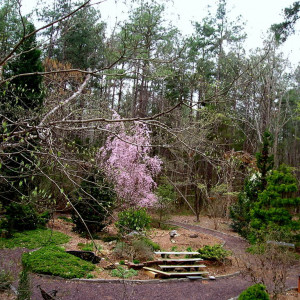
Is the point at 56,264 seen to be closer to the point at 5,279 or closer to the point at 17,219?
the point at 5,279

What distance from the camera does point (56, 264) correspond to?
20.6 ft

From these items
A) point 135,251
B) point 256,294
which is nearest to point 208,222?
point 135,251

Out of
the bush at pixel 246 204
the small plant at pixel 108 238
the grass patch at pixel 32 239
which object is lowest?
the small plant at pixel 108 238

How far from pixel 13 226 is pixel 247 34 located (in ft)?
56.1

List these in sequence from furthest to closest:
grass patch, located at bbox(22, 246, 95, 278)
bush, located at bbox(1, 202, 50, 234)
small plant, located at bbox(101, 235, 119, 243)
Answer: small plant, located at bbox(101, 235, 119, 243) → bush, located at bbox(1, 202, 50, 234) → grass patch, located at bbox(22, 246, 95, 278)

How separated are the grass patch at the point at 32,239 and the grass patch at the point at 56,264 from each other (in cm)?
70

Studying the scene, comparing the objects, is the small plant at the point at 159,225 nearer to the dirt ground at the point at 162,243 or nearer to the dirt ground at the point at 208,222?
the dirt ground at the point at 162,243

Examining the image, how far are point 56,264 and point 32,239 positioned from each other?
2.36 meters

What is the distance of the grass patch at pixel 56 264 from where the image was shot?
6032 mm

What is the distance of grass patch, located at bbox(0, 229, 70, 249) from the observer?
7.82 metres

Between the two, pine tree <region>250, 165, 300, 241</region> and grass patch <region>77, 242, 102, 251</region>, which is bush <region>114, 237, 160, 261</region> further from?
pine tree <region>250, 165, 300, 241</region>

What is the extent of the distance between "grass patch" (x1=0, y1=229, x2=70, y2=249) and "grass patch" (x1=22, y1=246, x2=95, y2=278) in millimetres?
702

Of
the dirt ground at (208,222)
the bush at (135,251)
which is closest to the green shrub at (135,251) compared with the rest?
the bush at (135,251)

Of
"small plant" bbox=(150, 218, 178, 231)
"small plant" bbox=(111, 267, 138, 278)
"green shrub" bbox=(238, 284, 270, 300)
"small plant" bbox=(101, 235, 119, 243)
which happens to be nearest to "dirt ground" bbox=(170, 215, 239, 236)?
"small plant" bbox=(150, 218, 178, 231)
